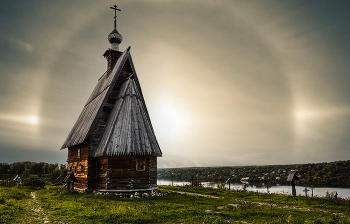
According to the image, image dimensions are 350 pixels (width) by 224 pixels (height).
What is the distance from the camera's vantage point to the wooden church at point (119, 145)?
18.1 m

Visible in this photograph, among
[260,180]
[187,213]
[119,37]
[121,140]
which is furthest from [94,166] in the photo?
[260,180]

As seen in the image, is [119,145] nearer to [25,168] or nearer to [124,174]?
[124,174]

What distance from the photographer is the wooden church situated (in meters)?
18.1

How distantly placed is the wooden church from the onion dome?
5137mm

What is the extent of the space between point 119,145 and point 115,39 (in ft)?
48.9

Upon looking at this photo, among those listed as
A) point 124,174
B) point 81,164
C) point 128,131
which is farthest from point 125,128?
point 81,164

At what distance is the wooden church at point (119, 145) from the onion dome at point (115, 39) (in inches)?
202

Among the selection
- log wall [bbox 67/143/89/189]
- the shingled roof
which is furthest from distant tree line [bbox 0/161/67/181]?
the shingled roof

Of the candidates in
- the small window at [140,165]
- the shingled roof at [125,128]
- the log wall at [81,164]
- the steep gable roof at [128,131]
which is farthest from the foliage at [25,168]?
the small window at [140,165]

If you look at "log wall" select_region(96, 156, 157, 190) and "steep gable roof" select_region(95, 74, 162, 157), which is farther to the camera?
"log wall" select_region(96, 156, 157, 190)

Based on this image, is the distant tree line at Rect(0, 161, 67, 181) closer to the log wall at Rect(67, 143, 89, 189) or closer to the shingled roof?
the log wall at Rect(67, 143, 89, 189)

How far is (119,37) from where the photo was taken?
27734 mm

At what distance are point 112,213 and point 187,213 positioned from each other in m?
3.45

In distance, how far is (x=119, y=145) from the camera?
59.2 ft
